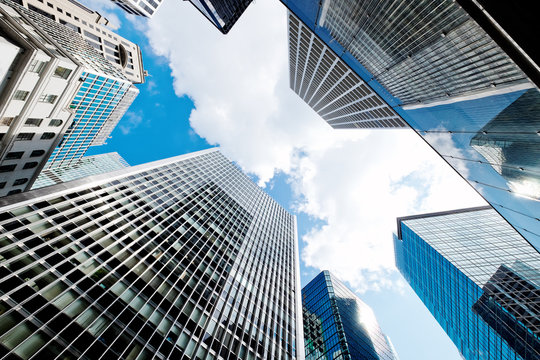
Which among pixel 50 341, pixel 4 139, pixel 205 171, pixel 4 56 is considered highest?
pixel 4 56

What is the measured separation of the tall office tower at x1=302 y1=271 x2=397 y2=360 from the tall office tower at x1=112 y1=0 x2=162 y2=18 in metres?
120

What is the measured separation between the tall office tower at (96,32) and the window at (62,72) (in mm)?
60665

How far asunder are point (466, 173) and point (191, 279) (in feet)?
109

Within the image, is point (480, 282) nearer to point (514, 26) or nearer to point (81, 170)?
point (514, 26)

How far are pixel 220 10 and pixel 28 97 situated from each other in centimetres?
7290

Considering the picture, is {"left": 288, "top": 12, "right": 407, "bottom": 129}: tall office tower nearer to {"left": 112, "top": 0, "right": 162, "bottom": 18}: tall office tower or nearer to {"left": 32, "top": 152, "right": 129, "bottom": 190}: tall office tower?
{"left": 112, "top": 0, "right": 162, "bottom": 18}: tall office tower

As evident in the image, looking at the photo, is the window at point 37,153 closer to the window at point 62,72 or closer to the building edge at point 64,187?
the building edge at point 64,187

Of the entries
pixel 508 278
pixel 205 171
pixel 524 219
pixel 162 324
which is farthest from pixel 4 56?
pixel 508 278

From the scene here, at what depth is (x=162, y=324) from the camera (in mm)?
23891

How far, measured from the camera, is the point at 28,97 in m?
21.8

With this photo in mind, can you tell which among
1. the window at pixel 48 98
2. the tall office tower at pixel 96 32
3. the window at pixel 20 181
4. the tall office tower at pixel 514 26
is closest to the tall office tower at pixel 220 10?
the tall office tower at pixel 96 32

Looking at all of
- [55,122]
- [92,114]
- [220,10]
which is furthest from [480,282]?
[92,114]

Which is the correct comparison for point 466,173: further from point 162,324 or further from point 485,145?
point 162,324

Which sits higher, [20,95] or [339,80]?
[339,80]
